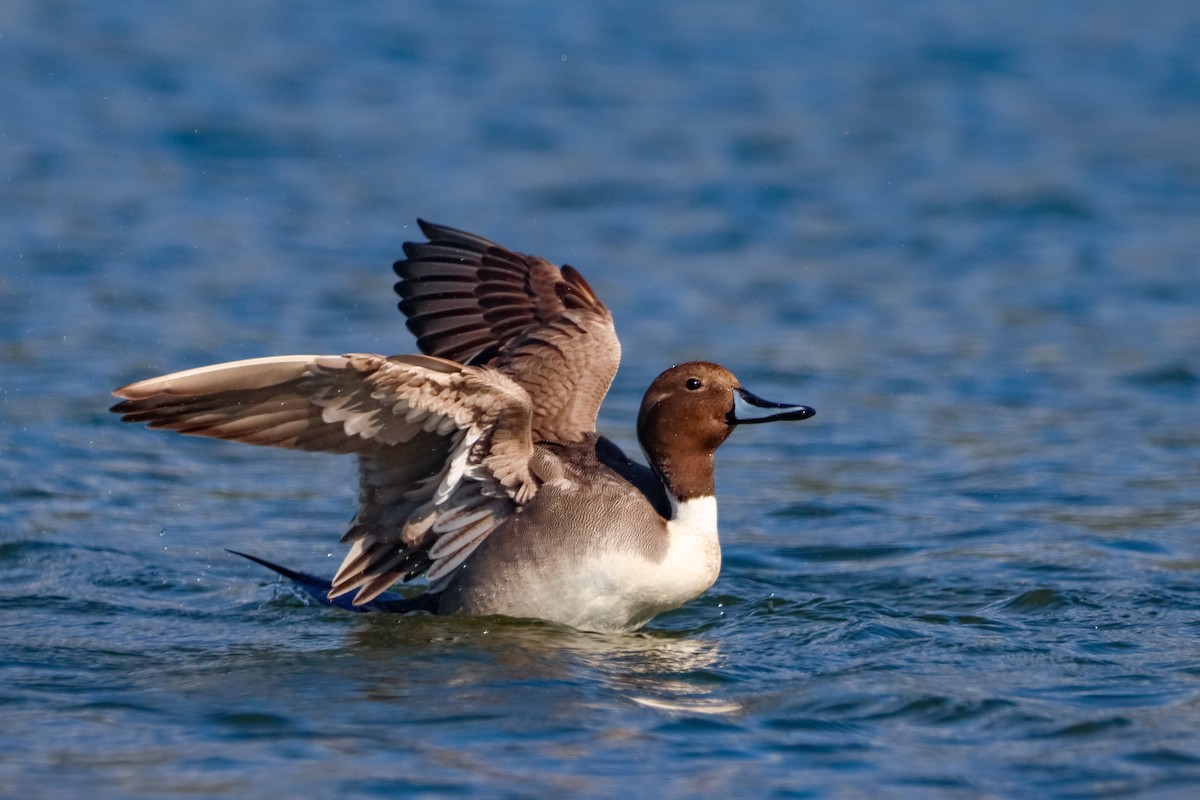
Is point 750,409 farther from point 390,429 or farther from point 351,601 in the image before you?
point 351,601

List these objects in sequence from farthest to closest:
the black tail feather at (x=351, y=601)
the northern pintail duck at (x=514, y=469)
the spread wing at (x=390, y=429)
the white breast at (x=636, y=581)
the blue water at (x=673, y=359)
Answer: the black tail feather at (x=351, y=601) < the white breast at (x=636, y=581) < the northern pintail duck at (x=514, y=469) < the spread wing at (x=390, y=429) < the blue water at (x=673, y=359)

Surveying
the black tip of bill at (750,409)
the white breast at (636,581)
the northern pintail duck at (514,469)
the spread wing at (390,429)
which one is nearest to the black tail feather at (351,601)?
the northern pintail duck at (514,469)

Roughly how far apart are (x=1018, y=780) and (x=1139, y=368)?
19.0 feet

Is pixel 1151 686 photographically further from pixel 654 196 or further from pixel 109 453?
pixel 654 196

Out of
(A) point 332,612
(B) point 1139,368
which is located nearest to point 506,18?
(B) point 1139,368

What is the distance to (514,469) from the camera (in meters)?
6.25

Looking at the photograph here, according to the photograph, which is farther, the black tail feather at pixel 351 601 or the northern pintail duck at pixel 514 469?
the black tail feather at pixel 351 601

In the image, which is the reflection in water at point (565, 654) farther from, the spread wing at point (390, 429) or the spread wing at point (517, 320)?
the spread wing at point (517, 320)

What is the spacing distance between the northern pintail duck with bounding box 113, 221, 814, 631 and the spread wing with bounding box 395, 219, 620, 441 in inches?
0.5

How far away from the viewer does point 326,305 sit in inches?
→ 431

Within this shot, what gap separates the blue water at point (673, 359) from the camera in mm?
5352

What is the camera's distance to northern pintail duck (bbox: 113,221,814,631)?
5.72 m

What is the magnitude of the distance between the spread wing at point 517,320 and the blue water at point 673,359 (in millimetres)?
958

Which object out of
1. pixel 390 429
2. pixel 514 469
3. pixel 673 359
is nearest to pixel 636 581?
pixel 514 469
